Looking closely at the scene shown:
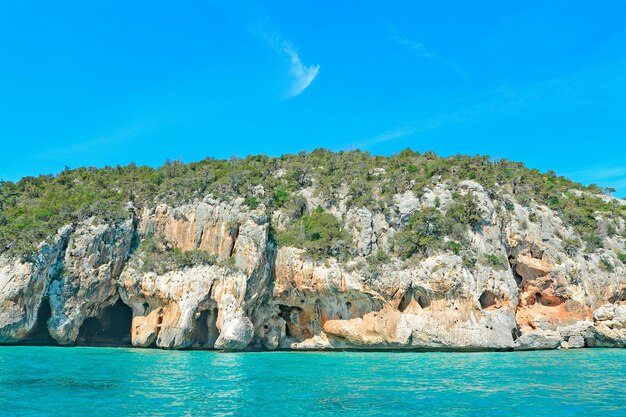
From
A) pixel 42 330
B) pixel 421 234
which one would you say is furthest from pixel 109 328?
pixel 421 234

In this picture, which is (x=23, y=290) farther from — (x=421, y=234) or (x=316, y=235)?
(x=421, y=234)

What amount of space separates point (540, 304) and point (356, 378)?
78.7 ft

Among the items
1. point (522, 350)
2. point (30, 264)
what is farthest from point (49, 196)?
point (522, 350)

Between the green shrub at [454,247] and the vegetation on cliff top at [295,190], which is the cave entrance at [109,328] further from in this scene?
the green shrub at [454,247]

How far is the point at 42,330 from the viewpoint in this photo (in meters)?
36.0

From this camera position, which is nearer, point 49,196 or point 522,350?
point 522,350

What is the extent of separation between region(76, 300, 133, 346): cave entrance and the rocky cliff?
4.9 inches

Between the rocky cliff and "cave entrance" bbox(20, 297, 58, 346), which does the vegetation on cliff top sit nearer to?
the rocky cliff

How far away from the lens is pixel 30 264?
3412 centimetres

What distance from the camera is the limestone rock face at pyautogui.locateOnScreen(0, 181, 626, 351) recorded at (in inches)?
1305

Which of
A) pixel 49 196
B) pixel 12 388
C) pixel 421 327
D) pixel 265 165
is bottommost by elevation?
pixel 12 388

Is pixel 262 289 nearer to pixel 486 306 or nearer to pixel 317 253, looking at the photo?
pixel 317 253

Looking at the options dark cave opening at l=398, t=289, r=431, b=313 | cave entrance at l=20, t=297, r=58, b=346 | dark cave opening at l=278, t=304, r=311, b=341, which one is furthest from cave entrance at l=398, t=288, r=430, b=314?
cave entrance at l=20, t=297, r=58, b=346

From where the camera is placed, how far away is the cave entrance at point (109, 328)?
3884 cm
